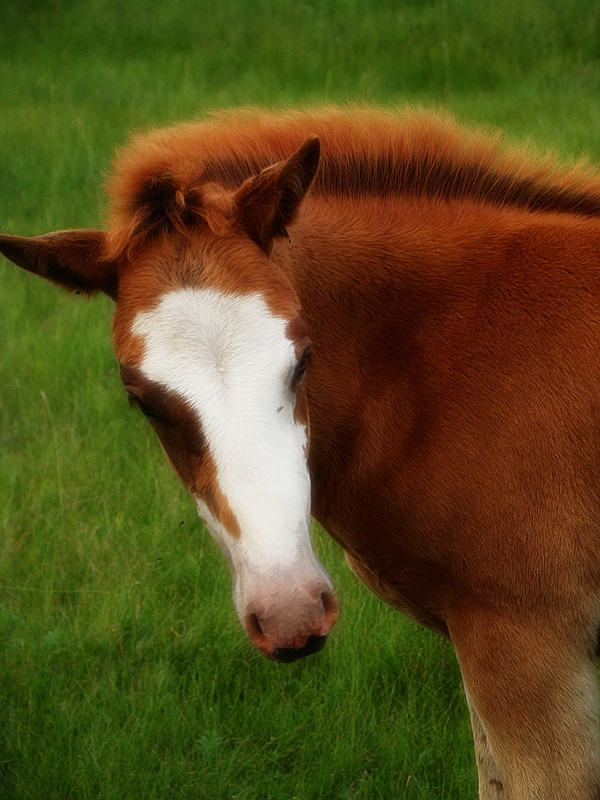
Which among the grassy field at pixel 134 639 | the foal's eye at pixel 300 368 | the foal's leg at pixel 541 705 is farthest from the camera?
the grassy field at pixel 134 639

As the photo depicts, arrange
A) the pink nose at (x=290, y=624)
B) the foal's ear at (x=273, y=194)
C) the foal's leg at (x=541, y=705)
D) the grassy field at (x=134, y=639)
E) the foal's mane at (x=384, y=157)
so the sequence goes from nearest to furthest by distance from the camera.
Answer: the pink nose at (x=290, y=624) → the foal's ear at (x=273, y=194) → the foal's leg at (x=541, y=705) → the foal's mane at (x=384, y=157) → the grassy field at (x=134, y=639)

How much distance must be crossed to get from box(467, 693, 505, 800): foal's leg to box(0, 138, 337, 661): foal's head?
3.63ft

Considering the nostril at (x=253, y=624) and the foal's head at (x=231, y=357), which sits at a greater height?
the foal's head at (x=231, y=357)

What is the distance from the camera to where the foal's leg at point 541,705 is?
2.16 metres

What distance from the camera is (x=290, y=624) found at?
1.71 meters

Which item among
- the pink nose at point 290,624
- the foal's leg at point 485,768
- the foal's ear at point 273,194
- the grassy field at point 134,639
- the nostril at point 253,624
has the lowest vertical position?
the grassy field at point 134,639

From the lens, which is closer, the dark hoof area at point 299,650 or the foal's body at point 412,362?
the dark hoof area at point 299,650

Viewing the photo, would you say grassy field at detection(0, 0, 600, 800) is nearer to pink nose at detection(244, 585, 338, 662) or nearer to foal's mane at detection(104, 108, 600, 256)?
foal's mane at detection(104, 108, 600, 256)

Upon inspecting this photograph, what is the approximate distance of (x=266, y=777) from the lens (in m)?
2.89

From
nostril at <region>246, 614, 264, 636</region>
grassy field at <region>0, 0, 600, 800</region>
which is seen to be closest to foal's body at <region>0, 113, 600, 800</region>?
nostril at <region>246, 614, 264, 636</region>

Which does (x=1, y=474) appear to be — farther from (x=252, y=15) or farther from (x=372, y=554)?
(x=252, y=15)

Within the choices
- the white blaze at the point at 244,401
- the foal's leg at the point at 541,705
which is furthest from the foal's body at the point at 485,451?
the white blaze at the point at 244,401

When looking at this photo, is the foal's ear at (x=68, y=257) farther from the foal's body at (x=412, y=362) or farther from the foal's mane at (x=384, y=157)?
the foal's mane at (x=384, y=157)

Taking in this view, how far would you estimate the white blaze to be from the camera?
1.79 meters
